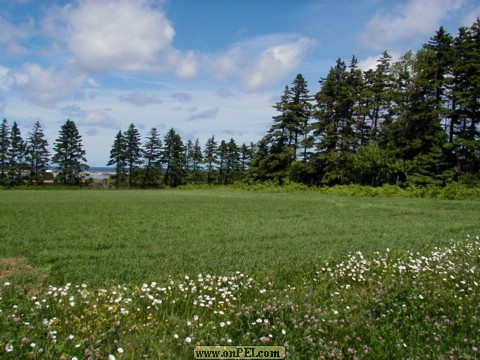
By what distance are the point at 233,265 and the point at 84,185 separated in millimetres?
65699

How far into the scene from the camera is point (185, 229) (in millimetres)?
13617

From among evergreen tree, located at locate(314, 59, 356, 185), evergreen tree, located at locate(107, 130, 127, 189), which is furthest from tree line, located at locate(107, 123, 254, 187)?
evergreen tree, located at locate(314, 59, 356, 185)

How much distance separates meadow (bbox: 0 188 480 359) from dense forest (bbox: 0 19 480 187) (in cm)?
2742

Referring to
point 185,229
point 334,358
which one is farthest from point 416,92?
point 334,358

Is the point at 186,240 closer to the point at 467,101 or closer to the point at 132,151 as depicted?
the point at 467,101

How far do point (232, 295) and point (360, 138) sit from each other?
46602 millimetres

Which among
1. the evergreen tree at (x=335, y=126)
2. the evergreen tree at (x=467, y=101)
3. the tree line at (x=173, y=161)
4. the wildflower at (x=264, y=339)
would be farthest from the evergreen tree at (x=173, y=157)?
the wildflower at (x=264, y=339)

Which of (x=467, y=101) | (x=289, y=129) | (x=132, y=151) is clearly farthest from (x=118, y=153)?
(x=467, y=101)

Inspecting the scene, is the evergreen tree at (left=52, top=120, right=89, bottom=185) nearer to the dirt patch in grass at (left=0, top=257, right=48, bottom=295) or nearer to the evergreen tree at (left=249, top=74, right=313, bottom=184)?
the evergreen tree at (left=249, top=74, right=313, bottom=184)

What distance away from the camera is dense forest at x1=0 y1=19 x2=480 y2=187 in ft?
115

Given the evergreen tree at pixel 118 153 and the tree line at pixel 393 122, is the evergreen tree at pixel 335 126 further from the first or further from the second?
the evergreen tree at pixel 118 153

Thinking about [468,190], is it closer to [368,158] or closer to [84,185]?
[368,158]

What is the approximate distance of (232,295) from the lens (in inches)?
221

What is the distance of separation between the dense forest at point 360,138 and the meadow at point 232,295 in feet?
90.0
